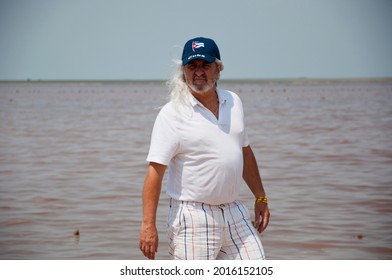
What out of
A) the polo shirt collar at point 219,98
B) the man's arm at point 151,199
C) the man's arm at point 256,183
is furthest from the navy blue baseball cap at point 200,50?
the man's arm at point 256,183

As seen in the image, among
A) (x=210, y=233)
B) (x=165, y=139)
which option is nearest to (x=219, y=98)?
(x=165, y=139)

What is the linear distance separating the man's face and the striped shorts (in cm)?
64

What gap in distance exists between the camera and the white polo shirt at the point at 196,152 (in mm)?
3975

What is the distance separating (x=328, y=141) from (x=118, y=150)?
16.7ft

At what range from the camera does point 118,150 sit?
598 inches

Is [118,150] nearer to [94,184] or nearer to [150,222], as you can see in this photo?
[94,184]

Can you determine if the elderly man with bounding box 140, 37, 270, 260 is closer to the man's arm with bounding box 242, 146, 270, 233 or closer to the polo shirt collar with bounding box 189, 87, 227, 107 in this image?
the polo shirt collar with bounding box 189, 87, 227, 107

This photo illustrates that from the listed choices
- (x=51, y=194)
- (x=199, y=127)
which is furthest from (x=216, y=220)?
(x=51, y=194)

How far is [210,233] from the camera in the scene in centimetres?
402

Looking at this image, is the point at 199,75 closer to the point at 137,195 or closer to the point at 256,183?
the point at 256,183

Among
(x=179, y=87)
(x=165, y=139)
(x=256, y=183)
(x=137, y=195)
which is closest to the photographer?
(x=165, y=139)

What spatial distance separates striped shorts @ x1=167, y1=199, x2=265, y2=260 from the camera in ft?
13.1

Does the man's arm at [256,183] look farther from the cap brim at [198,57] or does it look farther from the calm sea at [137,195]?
the calm sea at [137,195]

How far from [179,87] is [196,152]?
387 millimetres
